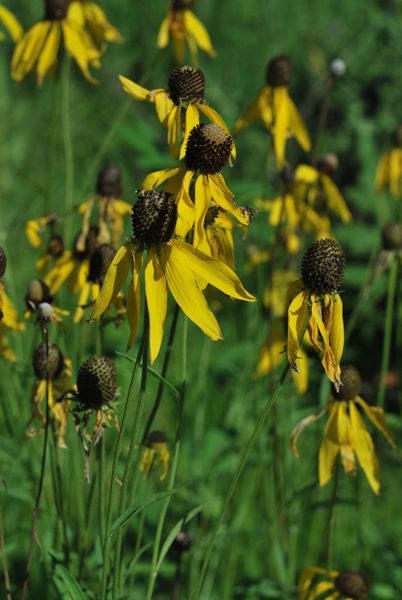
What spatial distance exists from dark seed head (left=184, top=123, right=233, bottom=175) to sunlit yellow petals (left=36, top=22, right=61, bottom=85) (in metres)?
0.93

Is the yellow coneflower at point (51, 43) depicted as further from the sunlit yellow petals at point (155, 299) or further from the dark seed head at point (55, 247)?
the sunlit yellow petals at point (155, 299)

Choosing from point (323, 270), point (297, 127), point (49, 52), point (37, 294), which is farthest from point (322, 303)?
point (49, 52)

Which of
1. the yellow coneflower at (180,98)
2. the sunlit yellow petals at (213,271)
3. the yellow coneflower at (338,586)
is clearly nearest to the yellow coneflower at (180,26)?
the yellow coneflower at (180,98)

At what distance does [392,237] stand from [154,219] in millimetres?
1054

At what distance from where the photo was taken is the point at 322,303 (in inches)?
52.6

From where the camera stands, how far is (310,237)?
3.24 metres

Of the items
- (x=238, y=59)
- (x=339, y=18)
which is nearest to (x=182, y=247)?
(x=238, y=59)

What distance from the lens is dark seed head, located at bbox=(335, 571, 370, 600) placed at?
1726 mm

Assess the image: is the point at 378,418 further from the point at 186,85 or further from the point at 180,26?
the point at 180,26

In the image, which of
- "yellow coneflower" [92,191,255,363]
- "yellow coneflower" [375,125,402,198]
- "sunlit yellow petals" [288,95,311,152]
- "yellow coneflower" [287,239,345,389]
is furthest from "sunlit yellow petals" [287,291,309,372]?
"yellow coneflower" [375,125,402,198]

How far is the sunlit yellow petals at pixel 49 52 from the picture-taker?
7.22 feet

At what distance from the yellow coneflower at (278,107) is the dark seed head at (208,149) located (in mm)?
858

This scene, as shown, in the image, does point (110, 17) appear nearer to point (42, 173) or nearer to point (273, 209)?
point (42, 173)

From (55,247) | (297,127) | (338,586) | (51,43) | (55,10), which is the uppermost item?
(55,10)
